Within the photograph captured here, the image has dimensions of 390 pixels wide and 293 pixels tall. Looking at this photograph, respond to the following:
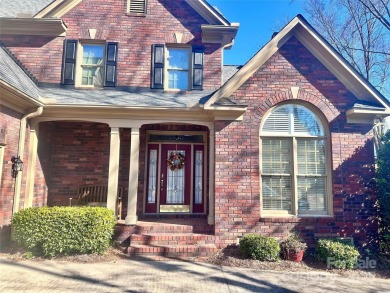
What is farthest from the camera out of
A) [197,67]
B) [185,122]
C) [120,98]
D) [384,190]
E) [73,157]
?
[197,67]

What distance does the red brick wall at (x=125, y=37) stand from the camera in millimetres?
8492

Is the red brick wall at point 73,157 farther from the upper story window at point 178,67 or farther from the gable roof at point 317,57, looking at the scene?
the gable roof at point 317,57

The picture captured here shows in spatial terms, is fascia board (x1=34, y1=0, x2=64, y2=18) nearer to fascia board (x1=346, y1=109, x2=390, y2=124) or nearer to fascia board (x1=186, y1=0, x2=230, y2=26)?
fascia board (x1=186, y1=0, x2=230, y2=26)

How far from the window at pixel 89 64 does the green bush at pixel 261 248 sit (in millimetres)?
5966

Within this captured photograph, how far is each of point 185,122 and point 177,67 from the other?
7.72ft

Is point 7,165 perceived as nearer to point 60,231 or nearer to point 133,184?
point 60,231

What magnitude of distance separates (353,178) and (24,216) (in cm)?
760

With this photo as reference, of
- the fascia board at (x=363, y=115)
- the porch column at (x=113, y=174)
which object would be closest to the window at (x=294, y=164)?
the fascia board at (x=363, y=115)

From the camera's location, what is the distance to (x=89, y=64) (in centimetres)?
861

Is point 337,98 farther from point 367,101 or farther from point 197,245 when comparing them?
point 197,245

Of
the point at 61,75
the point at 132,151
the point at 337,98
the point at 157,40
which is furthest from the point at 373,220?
the point at 61,75

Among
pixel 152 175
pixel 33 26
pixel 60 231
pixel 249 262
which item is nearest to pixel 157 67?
pixel 152 175

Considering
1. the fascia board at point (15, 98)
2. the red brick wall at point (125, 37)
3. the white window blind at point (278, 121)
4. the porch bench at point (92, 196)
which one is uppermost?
the red brick wall at point (125, 37)

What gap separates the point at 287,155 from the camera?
6.86 metres
